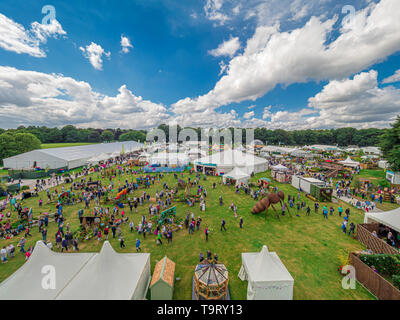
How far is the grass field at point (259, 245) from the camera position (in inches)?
312

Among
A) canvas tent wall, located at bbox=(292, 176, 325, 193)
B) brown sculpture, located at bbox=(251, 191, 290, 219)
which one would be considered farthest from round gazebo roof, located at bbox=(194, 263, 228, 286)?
canvas tent wall, located at bbox=(292, 176, 325, 193)

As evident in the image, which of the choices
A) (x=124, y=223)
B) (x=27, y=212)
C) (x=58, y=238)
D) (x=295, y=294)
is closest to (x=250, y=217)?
(x=295, y=294)

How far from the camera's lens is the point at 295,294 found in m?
7.54

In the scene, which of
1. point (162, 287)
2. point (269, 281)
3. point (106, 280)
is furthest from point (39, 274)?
point (269, 281)

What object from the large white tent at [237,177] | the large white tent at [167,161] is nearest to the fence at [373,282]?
the large white tent at [237,177]

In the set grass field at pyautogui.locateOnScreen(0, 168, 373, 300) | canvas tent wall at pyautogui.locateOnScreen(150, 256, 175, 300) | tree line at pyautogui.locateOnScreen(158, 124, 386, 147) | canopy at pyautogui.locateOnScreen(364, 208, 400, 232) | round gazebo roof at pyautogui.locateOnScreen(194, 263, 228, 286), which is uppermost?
tree line at pyautogui.locateOnScreen(158, 124, 386, 147)

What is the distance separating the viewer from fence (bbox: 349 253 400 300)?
22.2ft

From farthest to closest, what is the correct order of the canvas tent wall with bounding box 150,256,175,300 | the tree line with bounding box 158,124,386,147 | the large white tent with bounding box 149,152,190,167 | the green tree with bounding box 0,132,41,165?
the tree line with bounding box 158,124,386,147
the green tree with bounding box 0,132,41,165
the large white tent with bounding box 149,152,190,167
the canvas tent wall with bounding box 150,256,175,300

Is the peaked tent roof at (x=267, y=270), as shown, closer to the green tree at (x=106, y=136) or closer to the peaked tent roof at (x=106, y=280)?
the peaked tent roof at (x=106, y=280)

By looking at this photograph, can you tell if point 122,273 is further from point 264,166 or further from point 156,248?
point 264,166

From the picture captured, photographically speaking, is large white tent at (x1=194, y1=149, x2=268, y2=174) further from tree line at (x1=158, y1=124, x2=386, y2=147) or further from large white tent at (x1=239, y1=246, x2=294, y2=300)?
tree line at (x1=158, y1=124, x2=386, y2=147)

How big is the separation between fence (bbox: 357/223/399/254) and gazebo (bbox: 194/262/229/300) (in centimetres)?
939

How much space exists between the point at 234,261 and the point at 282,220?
692 cm
